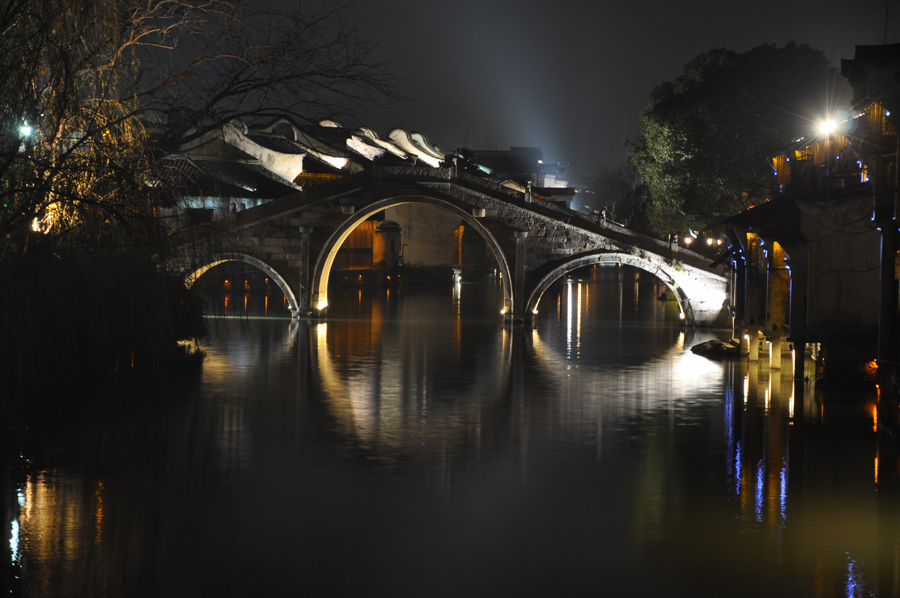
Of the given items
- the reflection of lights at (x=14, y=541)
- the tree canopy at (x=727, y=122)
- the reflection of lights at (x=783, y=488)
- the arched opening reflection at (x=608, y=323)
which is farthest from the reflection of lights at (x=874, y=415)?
the tree canopy at (x=727, y=122)

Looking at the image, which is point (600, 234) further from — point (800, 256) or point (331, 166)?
point (331, 166)

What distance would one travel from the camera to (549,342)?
28.5m

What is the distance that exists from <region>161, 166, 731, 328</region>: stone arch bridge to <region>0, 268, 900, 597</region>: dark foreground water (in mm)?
A: 13784

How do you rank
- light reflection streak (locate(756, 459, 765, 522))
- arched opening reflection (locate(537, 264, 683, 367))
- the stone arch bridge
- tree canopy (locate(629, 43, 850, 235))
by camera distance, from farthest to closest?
the stone arch bridge → tree canopy (locate(629, 43, 850, 235)) → arched opening reflection (locate(537, 264, 683, 367)) → light reflection streak (locate(756, 459, 765, 522))

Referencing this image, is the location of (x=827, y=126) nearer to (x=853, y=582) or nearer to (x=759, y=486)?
(x=759, y=486)

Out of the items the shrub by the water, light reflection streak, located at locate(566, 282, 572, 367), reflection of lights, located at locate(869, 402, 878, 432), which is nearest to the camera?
the shrub by the water

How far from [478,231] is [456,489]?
82.1ft

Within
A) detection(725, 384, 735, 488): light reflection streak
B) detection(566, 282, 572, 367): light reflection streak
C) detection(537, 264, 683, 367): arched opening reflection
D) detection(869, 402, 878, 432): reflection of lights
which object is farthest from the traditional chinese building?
detection(566, 282, 572, 367): light reflection streak

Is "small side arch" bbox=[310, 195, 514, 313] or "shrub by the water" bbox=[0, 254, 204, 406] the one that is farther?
"small side arch" bbox=[310, 195, 514, 313]

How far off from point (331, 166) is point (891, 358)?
41899 mm

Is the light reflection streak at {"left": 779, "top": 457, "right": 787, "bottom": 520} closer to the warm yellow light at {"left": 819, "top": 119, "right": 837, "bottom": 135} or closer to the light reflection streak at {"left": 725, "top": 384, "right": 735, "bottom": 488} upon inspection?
the light reflection streak at {"left": 725, "top": 384, "right": 735, "bottom": 488}

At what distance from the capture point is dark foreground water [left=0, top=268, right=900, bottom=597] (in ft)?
25.8

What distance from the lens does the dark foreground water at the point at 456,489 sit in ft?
25.8

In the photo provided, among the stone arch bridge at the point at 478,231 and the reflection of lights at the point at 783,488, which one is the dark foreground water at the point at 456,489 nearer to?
the reflection of lights at the point at 783,488
